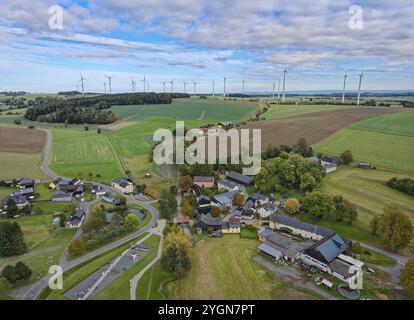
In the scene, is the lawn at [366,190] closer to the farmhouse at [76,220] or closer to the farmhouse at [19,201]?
the farmhouse at [76,220]

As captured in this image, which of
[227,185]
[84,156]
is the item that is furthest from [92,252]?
[84,156]

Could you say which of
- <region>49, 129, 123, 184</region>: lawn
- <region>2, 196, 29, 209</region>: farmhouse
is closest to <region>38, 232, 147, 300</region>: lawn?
<region>2, 196, 29, 209</region>: farmhouse

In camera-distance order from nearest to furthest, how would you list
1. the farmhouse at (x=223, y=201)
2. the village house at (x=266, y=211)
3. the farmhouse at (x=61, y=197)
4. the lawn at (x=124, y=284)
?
1. the lawn at (x=124, y=284)
2. the village house at (x=266, y=211)
3. the farmhouse at (x=223, y=201)
4. the farmhouse at (x=61, y=197)

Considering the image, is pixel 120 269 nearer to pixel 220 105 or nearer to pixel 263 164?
pixel 263 164

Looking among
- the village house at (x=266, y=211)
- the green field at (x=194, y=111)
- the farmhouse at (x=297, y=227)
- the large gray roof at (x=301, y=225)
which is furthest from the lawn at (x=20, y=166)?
the green field at (x=194, y=111)

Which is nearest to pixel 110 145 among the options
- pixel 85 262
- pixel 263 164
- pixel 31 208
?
pixel 31 208
